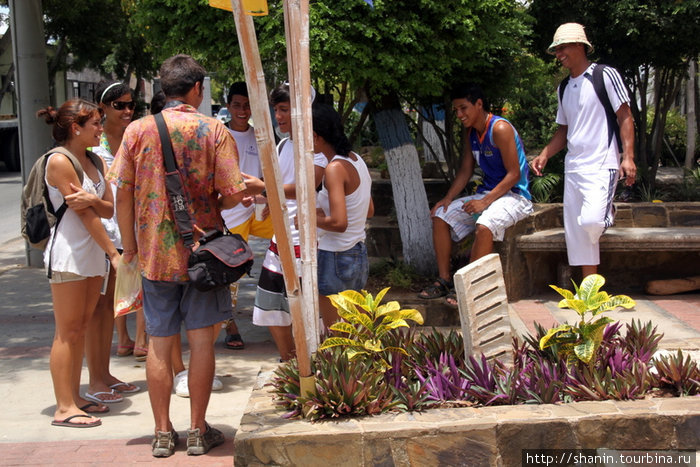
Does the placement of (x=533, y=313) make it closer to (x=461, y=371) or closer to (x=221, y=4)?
(x=461, y=371)

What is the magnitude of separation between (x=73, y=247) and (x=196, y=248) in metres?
0.94

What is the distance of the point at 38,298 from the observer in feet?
24.9

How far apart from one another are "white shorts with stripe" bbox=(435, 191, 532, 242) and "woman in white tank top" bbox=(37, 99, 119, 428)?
98.0 inches

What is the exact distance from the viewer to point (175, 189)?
380 cm

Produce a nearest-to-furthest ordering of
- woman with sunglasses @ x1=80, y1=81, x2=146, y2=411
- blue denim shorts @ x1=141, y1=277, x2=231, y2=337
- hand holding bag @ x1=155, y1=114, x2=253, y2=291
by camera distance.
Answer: hand holding bag @ x1=155, y1=114, x2=253, y2=291 → blue denim shorts @ x1=141, y1=277, x2=231, y2=337 → woman with sunglasses @ x1=80, y1=81, x2=146, y2=411

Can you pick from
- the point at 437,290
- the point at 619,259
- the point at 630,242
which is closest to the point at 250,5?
the point at 437,290

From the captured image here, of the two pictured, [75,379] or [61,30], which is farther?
[61,30]

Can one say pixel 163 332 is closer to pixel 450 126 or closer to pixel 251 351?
pixel 251 351

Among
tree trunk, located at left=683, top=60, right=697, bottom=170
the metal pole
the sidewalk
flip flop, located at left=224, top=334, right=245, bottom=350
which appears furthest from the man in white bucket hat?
the metal pole

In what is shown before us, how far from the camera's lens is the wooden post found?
365 centimetres

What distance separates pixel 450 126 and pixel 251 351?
3062mm

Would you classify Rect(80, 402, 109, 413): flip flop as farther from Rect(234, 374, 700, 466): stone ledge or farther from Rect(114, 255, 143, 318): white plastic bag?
Rect(234, 374, 700, 466): stone ledge

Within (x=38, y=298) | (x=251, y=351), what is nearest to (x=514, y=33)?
(x=251, y=351)

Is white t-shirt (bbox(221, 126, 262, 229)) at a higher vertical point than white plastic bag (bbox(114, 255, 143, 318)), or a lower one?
higher
